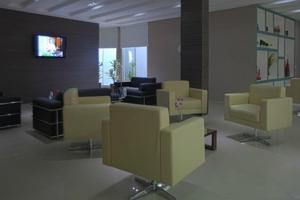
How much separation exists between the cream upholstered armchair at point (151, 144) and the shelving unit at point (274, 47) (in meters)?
7.23

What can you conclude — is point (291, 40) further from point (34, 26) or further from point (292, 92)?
point (34, 26)

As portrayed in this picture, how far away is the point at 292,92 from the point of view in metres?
7.18

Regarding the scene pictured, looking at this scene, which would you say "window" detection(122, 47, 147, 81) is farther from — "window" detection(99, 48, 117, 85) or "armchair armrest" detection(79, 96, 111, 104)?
"armchair armrest" detection(79, 96, 111, 104)

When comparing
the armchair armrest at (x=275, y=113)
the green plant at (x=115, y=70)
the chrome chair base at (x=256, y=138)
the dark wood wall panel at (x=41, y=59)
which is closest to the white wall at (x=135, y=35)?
the green plant at (x=115, y=70)

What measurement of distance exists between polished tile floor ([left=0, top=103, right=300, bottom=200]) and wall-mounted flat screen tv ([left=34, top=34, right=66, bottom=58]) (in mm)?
5460

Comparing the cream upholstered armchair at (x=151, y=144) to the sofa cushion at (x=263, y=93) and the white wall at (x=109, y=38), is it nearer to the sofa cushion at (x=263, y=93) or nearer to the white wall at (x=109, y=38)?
the sofa cushion at (x=263, y=93)

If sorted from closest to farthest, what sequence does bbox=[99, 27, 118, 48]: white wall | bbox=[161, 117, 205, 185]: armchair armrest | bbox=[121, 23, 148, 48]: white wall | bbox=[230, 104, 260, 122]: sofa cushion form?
bbox=[161, 117, 205, 185]: armchair armrest, bbox=[230, 104, 260, 122]: sofa cushion, bbox=[121, 23, 148, 48]: white wall, bbox=[99, 27, 118, 48]: white wall

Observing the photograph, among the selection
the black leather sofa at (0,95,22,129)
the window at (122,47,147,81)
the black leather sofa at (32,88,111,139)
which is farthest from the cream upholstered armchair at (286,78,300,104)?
the window at (122,47,147,81)

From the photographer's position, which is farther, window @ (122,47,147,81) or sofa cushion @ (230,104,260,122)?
window @ (122,47,147,81)

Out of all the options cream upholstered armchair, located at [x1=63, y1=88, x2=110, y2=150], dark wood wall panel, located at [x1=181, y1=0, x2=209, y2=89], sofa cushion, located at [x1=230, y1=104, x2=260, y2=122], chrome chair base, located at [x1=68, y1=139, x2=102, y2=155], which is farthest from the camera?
dark wood wall panel, located at [x1=181, y1=0, x2=209, y2=89]

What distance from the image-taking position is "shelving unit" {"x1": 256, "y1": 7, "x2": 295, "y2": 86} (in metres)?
9.18

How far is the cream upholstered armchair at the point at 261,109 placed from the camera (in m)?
4.46

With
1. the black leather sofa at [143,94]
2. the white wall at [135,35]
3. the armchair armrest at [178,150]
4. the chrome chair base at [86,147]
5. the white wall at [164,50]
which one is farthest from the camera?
the white wall at [135,35]

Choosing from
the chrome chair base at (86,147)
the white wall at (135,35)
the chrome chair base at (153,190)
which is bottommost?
the chrome chair base at (153,190)
